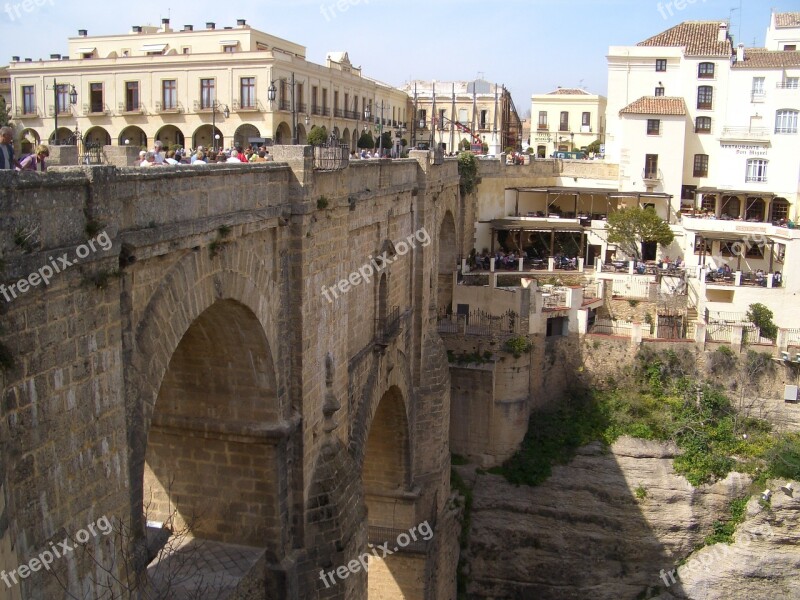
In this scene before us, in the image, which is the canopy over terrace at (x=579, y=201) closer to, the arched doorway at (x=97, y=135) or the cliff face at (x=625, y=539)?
the cliff face at (x=625, y=539)

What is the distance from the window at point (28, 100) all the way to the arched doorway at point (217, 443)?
19273 mm

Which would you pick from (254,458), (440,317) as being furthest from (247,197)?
(440,317)

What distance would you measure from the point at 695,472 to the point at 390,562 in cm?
966

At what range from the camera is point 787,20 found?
38844 millimetres

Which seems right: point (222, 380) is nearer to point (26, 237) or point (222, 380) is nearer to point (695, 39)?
point (26, 237)

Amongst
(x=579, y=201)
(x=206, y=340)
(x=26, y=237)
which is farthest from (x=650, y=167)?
(x=26, y=237)

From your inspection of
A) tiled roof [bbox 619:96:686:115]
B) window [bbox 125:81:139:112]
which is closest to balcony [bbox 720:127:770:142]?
tiled roof [bbox 619:96:686:115]

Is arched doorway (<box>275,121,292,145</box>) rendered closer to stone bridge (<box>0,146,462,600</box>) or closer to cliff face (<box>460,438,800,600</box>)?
stone bridge (<box>0,146,462,600</box>)

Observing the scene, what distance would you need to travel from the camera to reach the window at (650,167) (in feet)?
116

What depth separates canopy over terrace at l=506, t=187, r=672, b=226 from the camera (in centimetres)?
3481

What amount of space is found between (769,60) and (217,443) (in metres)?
31.0

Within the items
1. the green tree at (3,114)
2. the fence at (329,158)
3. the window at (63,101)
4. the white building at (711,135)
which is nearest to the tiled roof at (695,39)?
the white building at (711,135)

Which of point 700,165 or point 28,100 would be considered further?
point 700,165

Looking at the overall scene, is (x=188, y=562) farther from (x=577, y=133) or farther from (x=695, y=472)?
(x=577, y=133)
